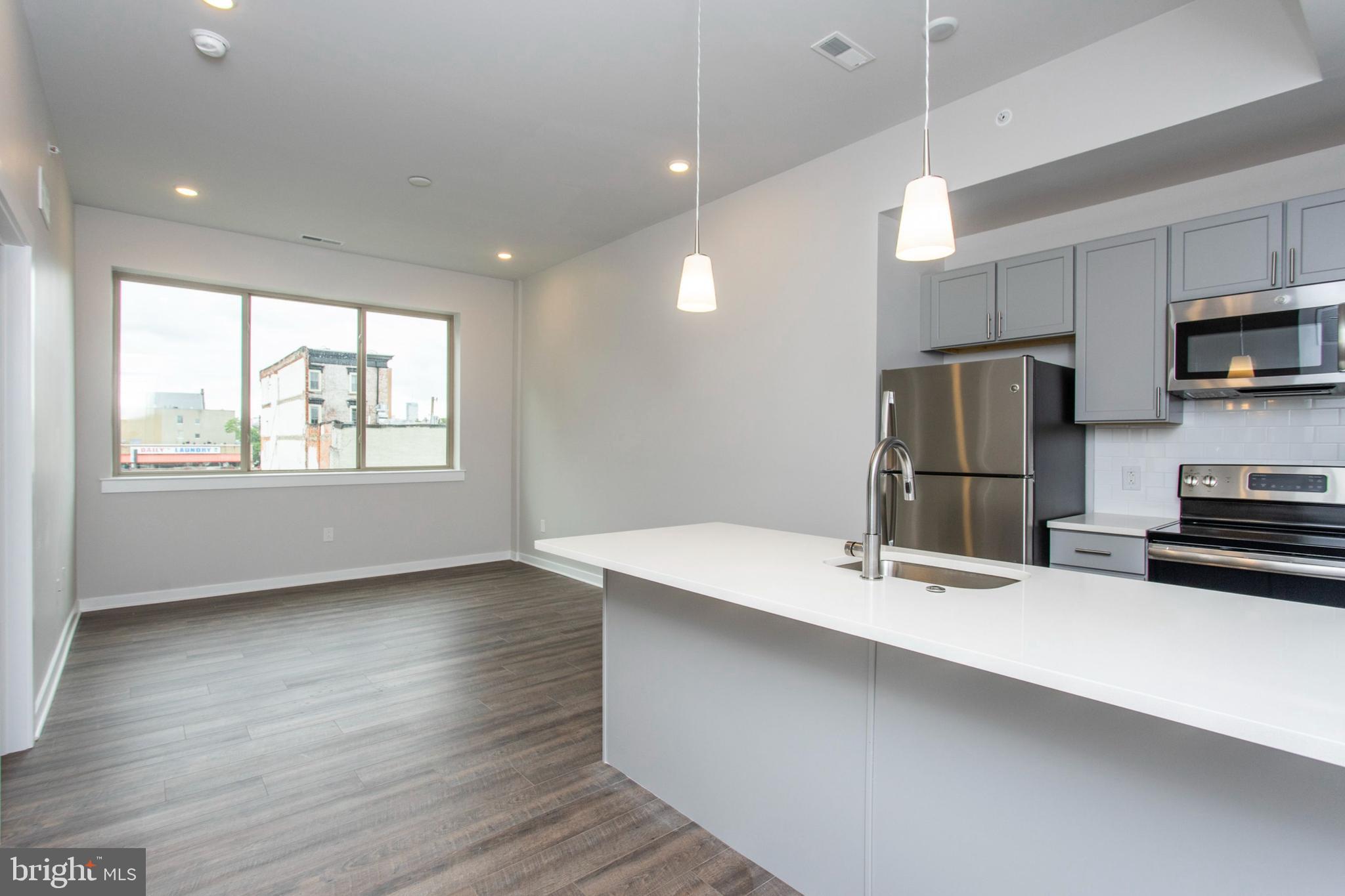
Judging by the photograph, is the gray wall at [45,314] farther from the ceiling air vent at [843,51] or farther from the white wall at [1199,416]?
the white wall at [1199,416]

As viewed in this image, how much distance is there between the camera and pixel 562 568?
5.97 metres

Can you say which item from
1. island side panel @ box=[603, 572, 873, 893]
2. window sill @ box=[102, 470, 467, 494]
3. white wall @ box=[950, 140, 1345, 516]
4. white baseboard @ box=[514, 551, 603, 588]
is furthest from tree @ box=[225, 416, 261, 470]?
white wall @ box=[950, 140, 1345, 516]

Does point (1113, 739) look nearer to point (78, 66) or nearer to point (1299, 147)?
point (1299, 147)

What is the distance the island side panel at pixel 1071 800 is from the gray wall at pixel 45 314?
310cm

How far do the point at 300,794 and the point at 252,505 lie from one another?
3.71 meters

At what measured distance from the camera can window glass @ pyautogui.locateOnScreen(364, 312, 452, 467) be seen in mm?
6031

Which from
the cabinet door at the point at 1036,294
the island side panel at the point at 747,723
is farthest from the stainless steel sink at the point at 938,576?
the cabinet door at the point at 1036,294

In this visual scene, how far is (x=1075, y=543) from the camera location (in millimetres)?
2908

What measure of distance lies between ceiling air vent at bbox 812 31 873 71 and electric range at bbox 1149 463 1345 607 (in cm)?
226

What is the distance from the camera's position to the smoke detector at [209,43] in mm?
2592

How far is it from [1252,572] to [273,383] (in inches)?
248

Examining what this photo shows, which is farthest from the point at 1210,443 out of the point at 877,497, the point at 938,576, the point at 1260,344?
the point at 877,497

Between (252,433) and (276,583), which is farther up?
(252,433)

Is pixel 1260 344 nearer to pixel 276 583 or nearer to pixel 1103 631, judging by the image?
pixel 1103 631
